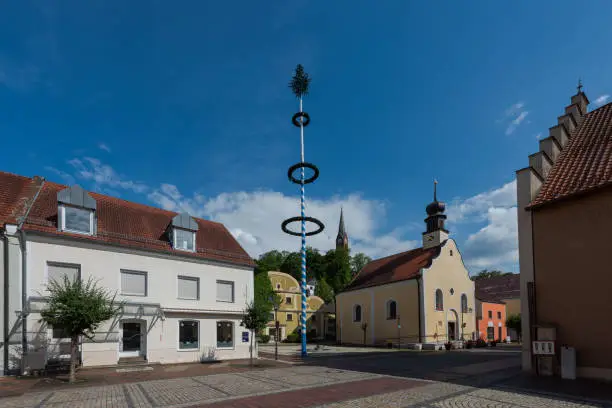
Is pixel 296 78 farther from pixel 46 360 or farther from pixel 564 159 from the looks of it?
pixel 46 360

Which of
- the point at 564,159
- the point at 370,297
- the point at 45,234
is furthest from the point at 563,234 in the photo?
the point at 370,297

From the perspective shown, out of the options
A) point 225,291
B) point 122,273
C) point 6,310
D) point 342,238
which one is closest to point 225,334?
point 225,291

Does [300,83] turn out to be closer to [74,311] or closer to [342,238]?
[74,311]

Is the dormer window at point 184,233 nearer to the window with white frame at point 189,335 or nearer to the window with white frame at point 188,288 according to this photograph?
the window with white frame at point 188,288

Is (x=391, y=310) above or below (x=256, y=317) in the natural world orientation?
below

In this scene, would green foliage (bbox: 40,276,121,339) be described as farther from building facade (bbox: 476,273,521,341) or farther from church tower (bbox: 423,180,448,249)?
building facade (bbox: 476,273,521,341)

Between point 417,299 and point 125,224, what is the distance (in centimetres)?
2606

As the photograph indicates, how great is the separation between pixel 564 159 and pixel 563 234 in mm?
4379

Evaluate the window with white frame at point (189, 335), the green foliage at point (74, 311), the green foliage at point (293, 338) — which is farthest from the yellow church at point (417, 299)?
the green foliage at point (74, 311)

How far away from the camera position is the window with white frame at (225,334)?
23094mm

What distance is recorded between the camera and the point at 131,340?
2000 cm

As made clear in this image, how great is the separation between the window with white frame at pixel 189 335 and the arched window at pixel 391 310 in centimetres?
2213

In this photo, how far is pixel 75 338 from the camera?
15102mm

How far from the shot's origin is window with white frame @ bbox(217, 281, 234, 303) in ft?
77.8
